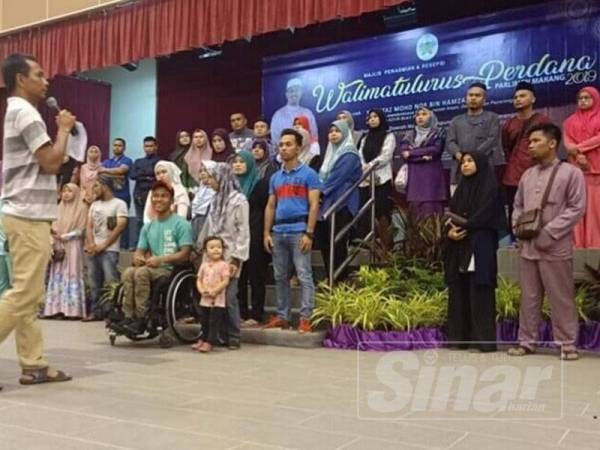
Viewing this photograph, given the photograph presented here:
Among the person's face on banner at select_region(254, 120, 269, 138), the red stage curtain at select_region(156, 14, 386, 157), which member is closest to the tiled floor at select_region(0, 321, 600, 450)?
the person's face on banner at select_region(254, 120, 269, 138)

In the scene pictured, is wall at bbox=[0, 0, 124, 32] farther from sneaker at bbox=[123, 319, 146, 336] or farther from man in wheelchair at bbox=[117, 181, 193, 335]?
sneaker at bbox=[123, 319, 146, 336]

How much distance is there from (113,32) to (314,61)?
2.32m

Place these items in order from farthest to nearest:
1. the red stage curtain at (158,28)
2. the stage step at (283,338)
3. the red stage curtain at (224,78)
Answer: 1. the red stage curtain at (224,78)
2. the red stage curtain at (158,28)
3. the stage step at (283,338)

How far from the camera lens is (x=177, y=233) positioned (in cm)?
505

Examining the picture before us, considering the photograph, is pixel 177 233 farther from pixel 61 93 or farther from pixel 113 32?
pixel 61 93

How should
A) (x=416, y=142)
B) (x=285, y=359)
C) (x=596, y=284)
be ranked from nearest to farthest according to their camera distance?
(x=285, y=359), (x=596, y=284), (x=416, y=142)

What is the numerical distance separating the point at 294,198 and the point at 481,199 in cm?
128

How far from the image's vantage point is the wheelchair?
15.9ft

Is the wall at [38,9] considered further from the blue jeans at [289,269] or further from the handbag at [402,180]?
the blue jeans at [289,269]

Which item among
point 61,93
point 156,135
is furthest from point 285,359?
point 61,93

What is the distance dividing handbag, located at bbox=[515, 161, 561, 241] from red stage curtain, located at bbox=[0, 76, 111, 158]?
7782 mm

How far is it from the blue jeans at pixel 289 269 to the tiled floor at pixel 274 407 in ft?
1.92

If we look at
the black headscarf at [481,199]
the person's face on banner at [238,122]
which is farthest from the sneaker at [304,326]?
the person's face on banner at [238,122]

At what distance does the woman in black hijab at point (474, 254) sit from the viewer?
15.4 feet
